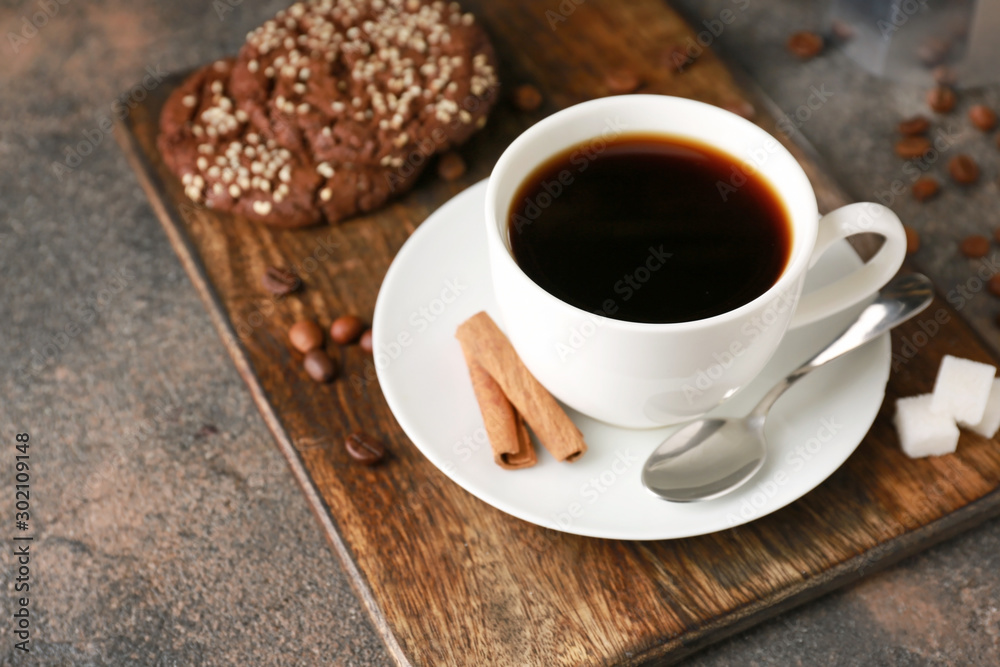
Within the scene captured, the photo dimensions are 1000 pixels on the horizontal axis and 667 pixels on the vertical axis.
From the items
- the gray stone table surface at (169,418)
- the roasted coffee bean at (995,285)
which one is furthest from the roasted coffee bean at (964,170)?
the roasted coffee bean at (995,285)

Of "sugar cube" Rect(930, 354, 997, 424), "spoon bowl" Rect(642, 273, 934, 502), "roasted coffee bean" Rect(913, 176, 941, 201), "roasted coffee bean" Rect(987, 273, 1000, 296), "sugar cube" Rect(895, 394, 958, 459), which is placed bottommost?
"roasted coffee bean" Rect(987, 273, 1000, 296)

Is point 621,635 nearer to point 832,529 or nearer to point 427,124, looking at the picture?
point 832,529

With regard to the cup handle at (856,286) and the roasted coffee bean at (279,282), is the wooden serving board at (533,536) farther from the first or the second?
the cup handle at (856,286)

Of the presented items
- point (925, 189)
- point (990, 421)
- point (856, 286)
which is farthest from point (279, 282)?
point (925, 189)

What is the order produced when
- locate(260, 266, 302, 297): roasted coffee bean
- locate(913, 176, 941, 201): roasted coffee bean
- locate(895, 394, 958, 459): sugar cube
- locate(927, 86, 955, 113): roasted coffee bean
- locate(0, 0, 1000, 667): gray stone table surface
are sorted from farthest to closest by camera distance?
locate(927, 86, 955, 113): roasted coffee bean < locate(913, 176, 941, 201): roasted coffee bean < locate(260, 266, 302, 297): roasted coffee bean < locate(0, 0, 1000, 667): gray stone table surface < locate(895, 394, 958, 459): sugar cube

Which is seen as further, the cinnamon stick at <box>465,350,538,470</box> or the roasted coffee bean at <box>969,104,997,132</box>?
the roasted coffee bean at <box>969,104,997,132</box>

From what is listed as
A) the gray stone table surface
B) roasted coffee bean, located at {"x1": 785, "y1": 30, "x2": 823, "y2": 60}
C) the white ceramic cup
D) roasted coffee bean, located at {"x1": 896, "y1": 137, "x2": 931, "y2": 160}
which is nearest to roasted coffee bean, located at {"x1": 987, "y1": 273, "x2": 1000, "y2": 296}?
the gray stone table surface

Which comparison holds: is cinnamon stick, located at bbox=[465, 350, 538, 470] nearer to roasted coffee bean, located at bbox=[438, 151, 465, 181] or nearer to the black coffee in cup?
the black coffee in cup
